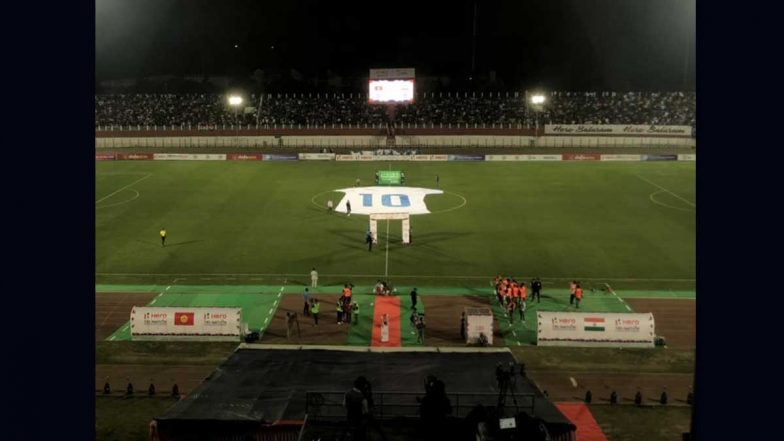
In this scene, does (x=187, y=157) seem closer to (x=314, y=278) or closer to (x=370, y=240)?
(x=370, y=240)

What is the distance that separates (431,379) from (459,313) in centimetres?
2149

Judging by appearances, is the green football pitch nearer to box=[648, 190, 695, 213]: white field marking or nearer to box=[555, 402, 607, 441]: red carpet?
box=[648, 190, 695, 213]: white field marking

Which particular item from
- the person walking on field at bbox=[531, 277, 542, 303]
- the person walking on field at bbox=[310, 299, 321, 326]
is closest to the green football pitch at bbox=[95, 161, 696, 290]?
the person walking on field at bbox=[531, 277, 542, 303]

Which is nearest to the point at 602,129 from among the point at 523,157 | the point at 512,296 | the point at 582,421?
the point at 523,157

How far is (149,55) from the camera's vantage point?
409 ft

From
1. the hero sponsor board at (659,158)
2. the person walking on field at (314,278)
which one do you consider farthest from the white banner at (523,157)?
the person walking on field at (314,278)

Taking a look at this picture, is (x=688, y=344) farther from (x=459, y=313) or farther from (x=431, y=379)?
(x=431, y=379)

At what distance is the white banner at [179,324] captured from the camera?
97.7 ft

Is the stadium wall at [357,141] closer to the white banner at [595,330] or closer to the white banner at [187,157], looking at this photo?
the white banner at [187,157]

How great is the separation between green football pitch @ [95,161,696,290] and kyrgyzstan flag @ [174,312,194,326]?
7778 mm

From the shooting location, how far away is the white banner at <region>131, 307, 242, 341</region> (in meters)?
29.8

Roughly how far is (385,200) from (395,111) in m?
53.4

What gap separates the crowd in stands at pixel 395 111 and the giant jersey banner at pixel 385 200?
40.3 metres
